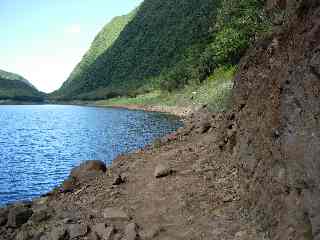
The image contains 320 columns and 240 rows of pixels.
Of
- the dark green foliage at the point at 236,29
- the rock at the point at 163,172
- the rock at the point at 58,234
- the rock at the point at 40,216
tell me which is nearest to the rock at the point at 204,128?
the rock at the point at 163,172

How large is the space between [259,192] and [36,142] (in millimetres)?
54117

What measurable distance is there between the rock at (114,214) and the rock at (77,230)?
3.38 feet

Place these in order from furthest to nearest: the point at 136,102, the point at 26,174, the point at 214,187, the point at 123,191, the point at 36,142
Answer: the point at 136,102
the point at 36,142
the point at 26,174
the point at 123,191
the point at 214,187

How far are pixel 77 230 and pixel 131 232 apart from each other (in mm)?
2075

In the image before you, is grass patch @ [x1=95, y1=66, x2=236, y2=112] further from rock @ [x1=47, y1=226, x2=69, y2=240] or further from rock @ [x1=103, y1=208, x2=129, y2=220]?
rock @ [x1=47, y1=226, x2=69, y2=240]

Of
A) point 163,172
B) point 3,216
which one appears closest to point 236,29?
point 163,172

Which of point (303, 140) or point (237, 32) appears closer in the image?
point (303, 140)

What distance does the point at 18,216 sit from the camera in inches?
677

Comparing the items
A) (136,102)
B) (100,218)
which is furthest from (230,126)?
(136,102)

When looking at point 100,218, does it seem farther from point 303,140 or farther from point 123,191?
point 303,140

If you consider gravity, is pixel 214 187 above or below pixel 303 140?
below

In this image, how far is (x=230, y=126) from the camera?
721 inches

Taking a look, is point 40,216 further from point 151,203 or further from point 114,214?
point 151,203

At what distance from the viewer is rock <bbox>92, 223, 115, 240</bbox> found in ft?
47.4
